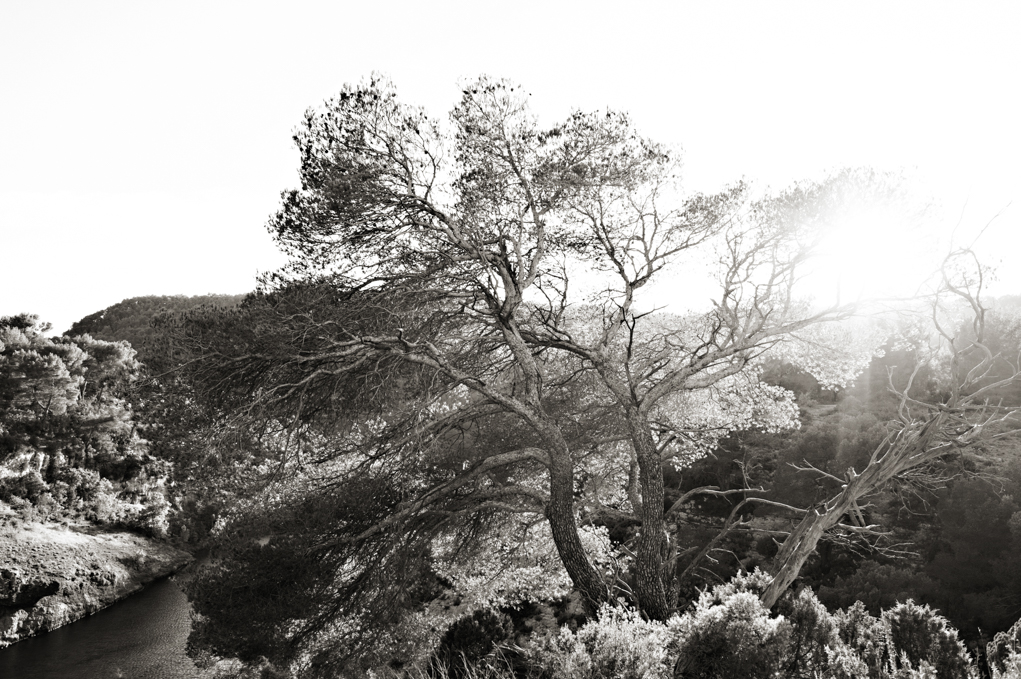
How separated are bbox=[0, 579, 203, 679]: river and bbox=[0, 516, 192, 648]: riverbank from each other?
0.52 m

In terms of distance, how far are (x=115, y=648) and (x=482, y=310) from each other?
1741 centimetres

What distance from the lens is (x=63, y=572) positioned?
2066cm

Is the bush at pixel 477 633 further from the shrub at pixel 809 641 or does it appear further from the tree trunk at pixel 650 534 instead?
the shrub at pixel 809 641

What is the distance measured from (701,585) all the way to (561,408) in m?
8.24

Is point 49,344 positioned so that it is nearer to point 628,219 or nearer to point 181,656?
point 181,656

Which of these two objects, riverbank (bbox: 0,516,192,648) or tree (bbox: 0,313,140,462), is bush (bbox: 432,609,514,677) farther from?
tree (bbox: 0,313,140,462)

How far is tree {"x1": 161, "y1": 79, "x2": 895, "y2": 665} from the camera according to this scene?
604 centimetres

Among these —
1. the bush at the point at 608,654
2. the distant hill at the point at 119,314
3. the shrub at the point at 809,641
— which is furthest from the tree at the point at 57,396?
the shrub at the point at 809,641

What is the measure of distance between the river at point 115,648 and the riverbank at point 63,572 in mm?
519

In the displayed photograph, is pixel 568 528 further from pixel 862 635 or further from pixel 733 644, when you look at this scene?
pixel 862 635

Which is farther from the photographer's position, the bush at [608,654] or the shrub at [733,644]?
the shrub at [733,644]

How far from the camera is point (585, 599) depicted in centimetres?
696

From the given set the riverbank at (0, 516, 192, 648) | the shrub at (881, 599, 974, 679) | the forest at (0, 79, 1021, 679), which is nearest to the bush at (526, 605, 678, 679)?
the forest at (0, 79, 1021, 679)

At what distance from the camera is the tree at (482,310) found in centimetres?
604
